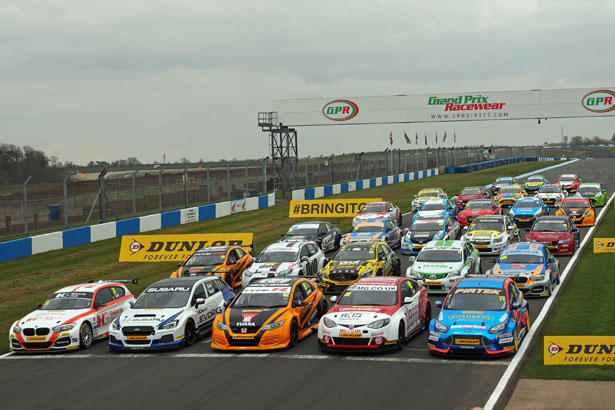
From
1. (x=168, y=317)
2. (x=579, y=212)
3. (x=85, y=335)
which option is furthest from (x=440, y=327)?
(x=579, y=212)

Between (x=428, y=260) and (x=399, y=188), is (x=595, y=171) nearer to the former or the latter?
(x=399, y=188)

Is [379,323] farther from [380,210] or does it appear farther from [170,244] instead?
[380,210]

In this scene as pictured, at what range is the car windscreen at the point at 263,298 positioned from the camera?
1714 cm

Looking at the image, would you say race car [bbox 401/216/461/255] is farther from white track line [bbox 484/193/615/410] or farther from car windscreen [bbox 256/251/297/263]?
car windscreen [bbox 256/251/297/263]

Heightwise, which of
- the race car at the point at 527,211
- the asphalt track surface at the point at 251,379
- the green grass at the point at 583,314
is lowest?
the asphalt track surface at the point at 251,379

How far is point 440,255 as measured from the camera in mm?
23000

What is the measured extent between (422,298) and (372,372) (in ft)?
13.3

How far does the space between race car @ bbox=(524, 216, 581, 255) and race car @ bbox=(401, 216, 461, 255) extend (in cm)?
312

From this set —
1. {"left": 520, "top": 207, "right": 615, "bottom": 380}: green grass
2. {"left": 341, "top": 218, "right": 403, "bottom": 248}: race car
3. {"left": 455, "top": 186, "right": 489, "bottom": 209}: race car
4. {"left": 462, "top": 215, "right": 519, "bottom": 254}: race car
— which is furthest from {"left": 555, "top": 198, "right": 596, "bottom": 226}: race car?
{"left": 341, "top": 218, "right": 403, "bottom": 248}: race car

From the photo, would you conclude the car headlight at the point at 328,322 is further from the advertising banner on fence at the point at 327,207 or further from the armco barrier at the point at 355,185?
the armco barrier at the point at 355,185

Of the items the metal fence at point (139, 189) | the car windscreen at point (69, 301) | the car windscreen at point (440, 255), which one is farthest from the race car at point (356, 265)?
the metal fence at point (139, 189)

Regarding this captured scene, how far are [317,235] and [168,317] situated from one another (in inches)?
538

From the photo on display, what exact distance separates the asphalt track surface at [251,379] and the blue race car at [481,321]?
0.27 metres

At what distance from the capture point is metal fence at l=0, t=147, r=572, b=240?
3188 centimetres
